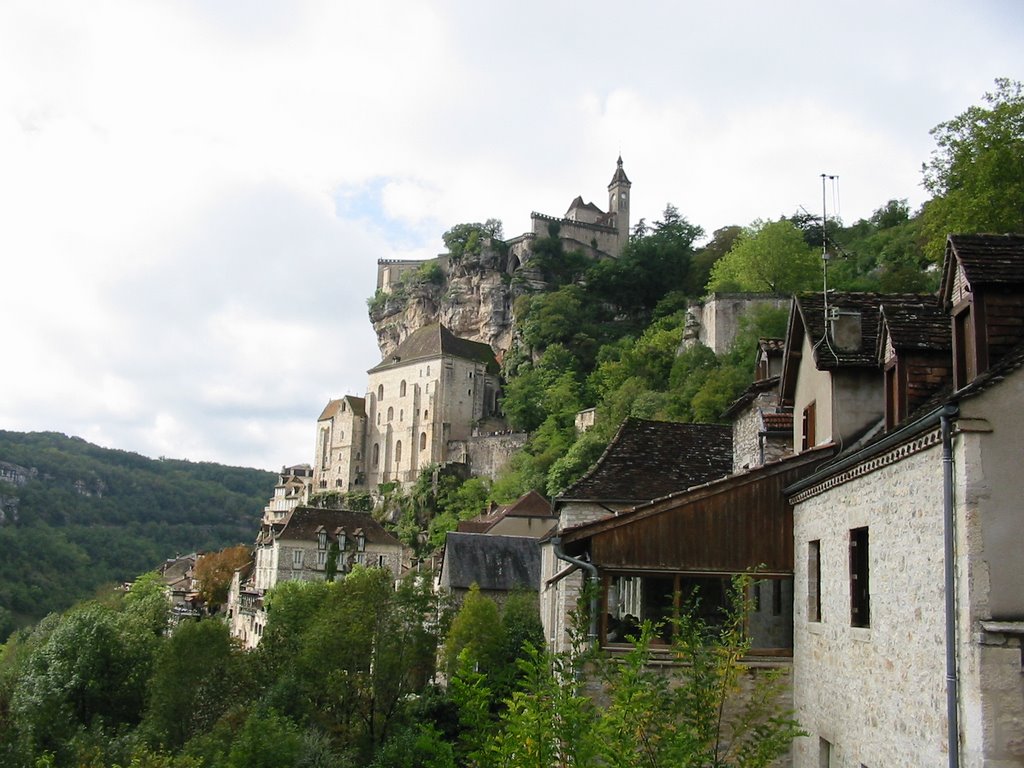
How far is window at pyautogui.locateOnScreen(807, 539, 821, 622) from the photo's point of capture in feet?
45.0

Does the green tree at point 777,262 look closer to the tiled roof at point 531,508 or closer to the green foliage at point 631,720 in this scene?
the tiled roof at point 531,508

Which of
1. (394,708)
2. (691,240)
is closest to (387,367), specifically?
(691,240)

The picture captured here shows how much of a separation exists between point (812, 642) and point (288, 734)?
19.1 meters

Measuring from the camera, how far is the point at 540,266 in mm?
121125

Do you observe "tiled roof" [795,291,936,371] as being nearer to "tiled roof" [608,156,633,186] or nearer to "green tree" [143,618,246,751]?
Result: "green tree" [143,618,246,751]

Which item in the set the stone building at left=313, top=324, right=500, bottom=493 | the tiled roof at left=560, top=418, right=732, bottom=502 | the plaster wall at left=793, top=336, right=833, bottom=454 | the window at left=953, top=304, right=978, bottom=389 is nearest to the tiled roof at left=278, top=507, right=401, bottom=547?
the stone building at left=313, top=324, right=500, bottom=493

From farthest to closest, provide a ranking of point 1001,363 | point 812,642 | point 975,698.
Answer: point 812,642, point 1001,363, point 975,698

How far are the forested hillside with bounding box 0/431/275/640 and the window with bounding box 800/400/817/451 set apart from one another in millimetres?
80754

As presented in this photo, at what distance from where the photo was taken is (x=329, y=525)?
230 feet

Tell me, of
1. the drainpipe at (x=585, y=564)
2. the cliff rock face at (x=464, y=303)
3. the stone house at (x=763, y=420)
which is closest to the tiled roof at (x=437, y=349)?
the cliff rock face at (x=464, y=303)

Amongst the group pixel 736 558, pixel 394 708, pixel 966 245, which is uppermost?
pixel 966 245

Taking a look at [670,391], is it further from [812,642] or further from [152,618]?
[812,642]

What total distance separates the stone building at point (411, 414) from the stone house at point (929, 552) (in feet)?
304

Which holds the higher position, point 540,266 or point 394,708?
point 540,266
